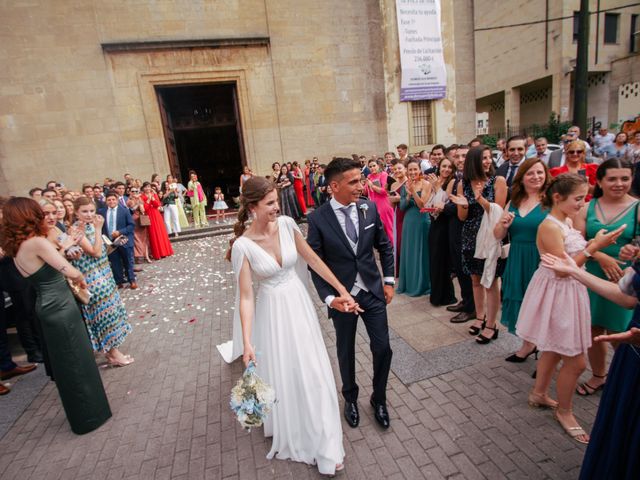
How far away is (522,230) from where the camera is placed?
12.1 feet

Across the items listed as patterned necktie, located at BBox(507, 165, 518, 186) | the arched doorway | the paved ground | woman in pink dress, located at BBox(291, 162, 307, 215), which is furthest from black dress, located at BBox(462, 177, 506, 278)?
the arched doorway

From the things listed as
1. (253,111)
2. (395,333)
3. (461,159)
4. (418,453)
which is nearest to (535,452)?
(418,453)

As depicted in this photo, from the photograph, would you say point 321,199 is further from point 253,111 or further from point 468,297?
point 468,297

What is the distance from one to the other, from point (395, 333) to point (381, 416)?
5.80 feet

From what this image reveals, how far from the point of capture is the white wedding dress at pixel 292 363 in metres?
2.73

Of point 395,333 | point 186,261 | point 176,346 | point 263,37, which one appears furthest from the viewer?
point 263,37

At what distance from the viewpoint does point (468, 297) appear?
501 centimetres

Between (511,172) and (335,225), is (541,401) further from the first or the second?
(511,172)

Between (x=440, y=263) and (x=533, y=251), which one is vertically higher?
(x=533, y=251)

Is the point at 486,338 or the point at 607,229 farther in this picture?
the point at 486,338

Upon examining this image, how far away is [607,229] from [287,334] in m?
2.83

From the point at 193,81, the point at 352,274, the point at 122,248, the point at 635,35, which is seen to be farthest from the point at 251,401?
the point at 635,35

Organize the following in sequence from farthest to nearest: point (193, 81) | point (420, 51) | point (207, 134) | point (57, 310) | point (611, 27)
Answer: point (611, 27) → point (207, 134) → point (420, 51) → point (193, 81) → point (57, 310)

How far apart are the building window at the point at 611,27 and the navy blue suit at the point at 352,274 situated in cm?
3221
